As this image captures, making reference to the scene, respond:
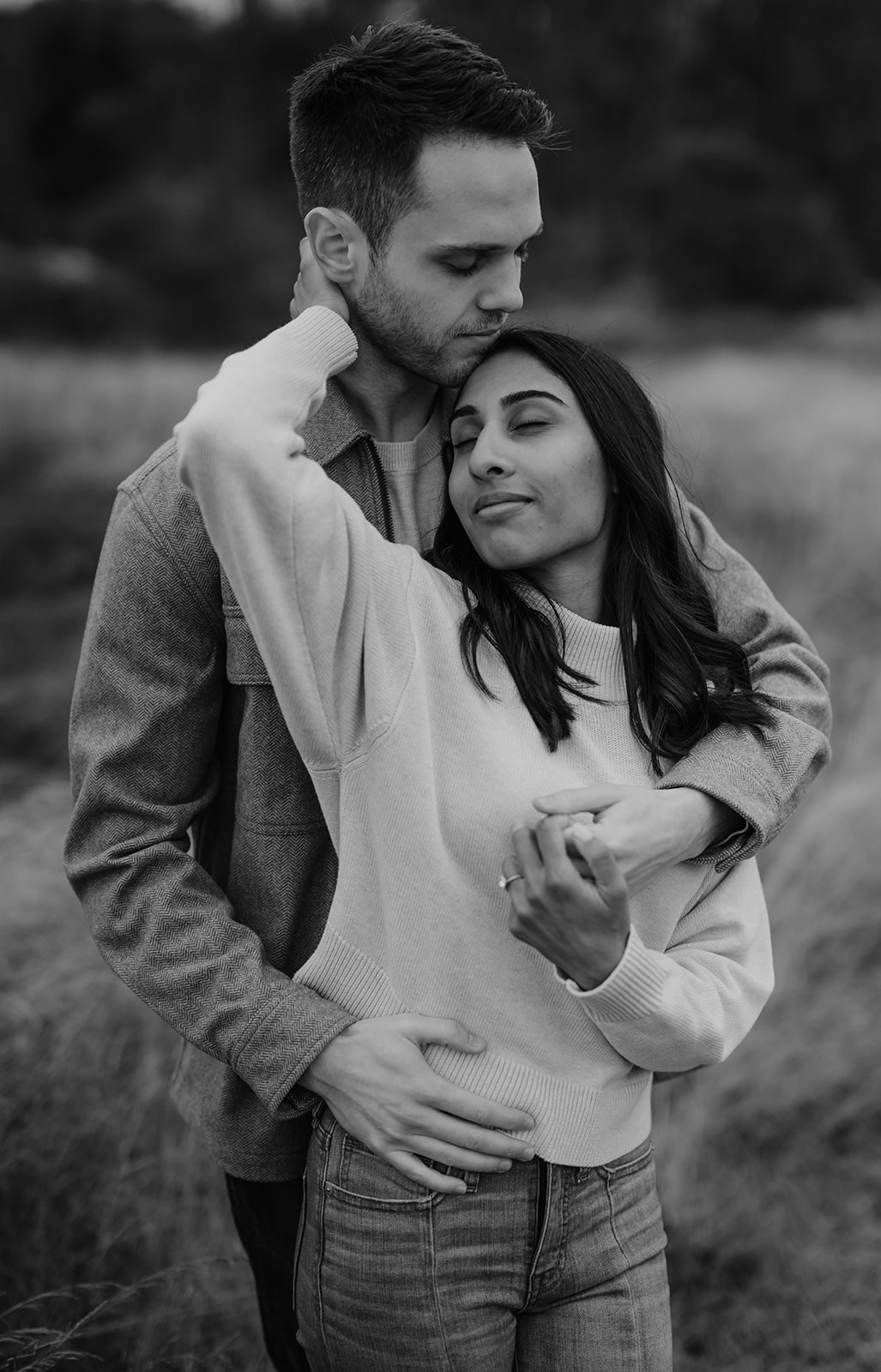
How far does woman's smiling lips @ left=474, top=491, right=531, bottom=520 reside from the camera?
69.1 inches

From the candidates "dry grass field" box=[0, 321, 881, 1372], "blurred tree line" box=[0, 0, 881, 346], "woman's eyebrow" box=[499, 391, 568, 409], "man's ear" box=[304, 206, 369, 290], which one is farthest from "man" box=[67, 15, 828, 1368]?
"blurred tree line" box=[0, 0, 881, 346]

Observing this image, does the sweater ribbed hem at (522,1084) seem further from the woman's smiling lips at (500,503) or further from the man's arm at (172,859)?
the woman's smiling lips at (500,503)

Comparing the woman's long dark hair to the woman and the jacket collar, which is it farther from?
the jacket collar

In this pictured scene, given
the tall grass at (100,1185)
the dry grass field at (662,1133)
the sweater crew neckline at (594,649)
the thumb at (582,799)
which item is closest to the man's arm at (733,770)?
the thumb at (582,799)

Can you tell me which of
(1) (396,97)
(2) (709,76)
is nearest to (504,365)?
(1) (396,97)

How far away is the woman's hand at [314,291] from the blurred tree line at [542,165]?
11.9 m

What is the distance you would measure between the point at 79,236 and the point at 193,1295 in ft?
54.6

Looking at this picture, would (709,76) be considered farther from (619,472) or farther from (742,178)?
(619,472)

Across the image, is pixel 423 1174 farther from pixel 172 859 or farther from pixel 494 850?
pixel 172 859

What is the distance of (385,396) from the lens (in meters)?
1.91

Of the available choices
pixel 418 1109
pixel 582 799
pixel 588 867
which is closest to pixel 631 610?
pixel 582 799

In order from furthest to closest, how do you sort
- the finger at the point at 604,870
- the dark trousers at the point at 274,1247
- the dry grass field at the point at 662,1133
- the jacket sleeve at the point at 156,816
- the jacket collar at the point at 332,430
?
the dry grass field at the point at 662,1133, the dark trousers at the point at 274,1247, the jacket collar at the point at 332,430, the jacket sleeve at the point at 156,816, the finger at the point at 604,870

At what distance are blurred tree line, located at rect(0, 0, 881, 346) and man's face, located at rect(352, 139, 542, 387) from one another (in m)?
12.0

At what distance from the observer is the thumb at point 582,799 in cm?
155
